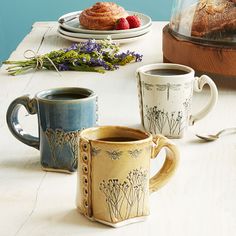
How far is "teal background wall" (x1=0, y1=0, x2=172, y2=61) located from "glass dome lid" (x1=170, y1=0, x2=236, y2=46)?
1.39 meters

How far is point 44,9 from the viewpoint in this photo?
111 inches

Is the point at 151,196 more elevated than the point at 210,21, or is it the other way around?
the point at 210,21

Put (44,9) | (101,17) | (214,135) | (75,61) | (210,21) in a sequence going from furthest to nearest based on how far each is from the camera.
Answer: (44,9)
(101,17)
(75,61)
(210,21)
(214,135)

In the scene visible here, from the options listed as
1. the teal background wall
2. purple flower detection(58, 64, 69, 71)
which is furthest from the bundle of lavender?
the teal background wall

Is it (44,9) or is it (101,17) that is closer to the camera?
(101,17)

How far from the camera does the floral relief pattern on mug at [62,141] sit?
92cm

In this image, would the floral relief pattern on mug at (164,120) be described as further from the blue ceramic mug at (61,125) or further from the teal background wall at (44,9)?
the teal background wall at (44,9)

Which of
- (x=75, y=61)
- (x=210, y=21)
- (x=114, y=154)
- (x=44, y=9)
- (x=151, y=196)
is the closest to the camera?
(x=114, y=154)

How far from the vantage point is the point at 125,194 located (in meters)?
0.76

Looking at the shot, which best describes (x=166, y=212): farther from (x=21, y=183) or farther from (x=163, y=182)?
(x=21, y=183)

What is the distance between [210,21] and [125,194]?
68 centimetres

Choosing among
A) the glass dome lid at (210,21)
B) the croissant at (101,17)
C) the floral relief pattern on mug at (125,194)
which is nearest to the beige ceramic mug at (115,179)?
the floral relief pattern on mug at (125,194)

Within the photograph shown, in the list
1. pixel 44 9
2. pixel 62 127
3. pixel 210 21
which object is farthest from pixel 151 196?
pixel 44 9

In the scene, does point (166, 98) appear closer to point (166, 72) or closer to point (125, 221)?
point (166, 72)
